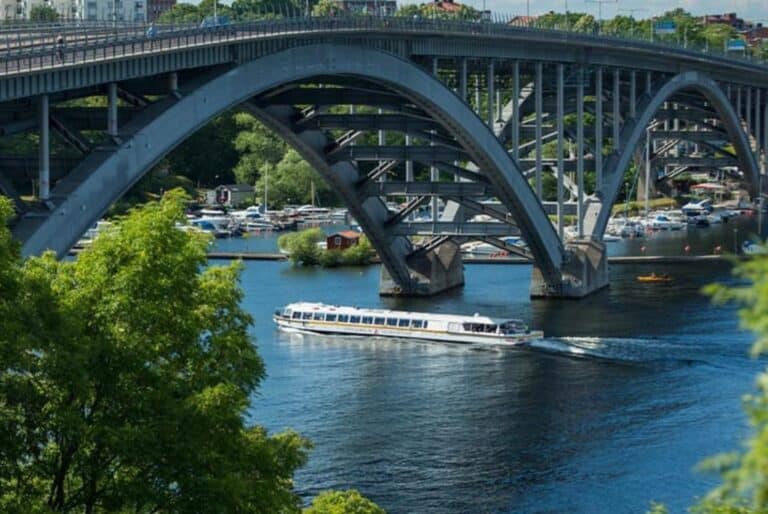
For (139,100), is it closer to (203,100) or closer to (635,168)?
(203,100)

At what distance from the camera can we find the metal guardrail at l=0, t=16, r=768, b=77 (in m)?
41.4

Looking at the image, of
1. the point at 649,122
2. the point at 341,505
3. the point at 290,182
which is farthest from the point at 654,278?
the point at 341,505

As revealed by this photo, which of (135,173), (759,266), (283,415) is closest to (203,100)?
(135,173)

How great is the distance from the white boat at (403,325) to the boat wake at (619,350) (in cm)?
121

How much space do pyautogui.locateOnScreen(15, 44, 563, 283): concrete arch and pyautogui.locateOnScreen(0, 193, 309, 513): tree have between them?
1588 cm

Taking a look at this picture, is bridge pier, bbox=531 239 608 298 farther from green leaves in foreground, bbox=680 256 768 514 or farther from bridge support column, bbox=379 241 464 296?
green leaves in foreground, bbox=680 256 768 514

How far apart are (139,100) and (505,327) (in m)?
18.7

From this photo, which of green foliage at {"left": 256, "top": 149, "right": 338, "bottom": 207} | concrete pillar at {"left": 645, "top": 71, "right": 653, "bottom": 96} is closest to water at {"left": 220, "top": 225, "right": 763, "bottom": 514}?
concrete pillar at {"left": 645, "top": 71, "right": 653, "bottom": 96}

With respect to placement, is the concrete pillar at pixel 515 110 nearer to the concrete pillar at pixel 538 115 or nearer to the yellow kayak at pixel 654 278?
the concrete pillar at pixel 538 115

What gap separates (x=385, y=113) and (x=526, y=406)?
75.1 feet

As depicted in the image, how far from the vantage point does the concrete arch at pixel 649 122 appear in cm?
7962

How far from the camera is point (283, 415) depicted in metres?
46.7

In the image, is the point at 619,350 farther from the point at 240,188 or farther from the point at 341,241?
the point at 240,188

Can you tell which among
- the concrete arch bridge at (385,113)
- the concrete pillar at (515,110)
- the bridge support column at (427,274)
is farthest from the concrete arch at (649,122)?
the concrete pillar at (515,110)
